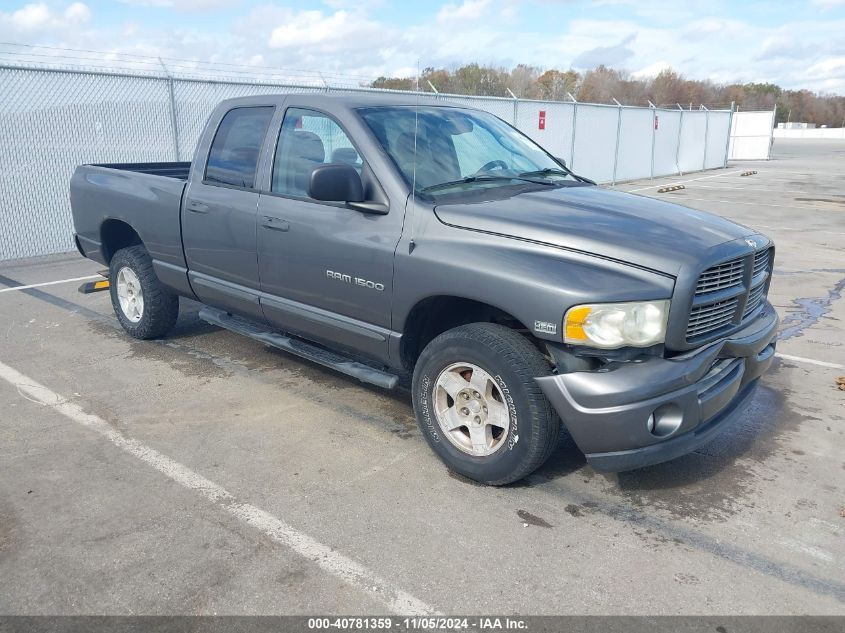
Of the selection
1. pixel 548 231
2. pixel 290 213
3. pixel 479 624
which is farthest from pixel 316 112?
pixel 479 624

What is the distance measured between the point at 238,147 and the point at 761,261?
11.1ft

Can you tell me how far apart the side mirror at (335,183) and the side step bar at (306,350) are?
102 centimetres

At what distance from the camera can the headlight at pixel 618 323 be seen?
320cm

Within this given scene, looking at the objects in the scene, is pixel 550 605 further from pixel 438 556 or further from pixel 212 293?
pixel 212 293

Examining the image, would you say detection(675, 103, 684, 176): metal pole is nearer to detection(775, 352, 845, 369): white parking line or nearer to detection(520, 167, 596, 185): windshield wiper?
detection(775, 352, 845, 369): white parking line

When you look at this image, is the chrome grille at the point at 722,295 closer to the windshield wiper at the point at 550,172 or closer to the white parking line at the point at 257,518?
the windshield wiper at the point at 550,172

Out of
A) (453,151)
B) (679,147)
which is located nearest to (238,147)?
(453,151)

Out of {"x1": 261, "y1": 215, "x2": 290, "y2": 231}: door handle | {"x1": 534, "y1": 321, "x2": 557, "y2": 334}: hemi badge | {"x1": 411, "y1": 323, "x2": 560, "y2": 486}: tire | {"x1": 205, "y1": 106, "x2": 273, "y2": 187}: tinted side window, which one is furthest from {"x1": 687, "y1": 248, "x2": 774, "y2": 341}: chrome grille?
{"x1": 205, "y1": 106, "x2": 273, "y2": 187}: tinted side window

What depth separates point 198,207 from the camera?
511 centimetres

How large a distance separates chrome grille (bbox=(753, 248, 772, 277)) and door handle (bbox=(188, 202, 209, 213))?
11.4 feet

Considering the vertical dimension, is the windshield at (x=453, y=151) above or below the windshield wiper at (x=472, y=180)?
above

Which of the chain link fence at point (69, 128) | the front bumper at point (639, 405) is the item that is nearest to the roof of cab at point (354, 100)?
the front bumper at point (639, 405)

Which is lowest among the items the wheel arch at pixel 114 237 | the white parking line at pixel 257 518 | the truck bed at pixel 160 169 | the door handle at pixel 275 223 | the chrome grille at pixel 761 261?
the white parking line at pixel 257 518

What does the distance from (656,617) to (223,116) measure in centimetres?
418
